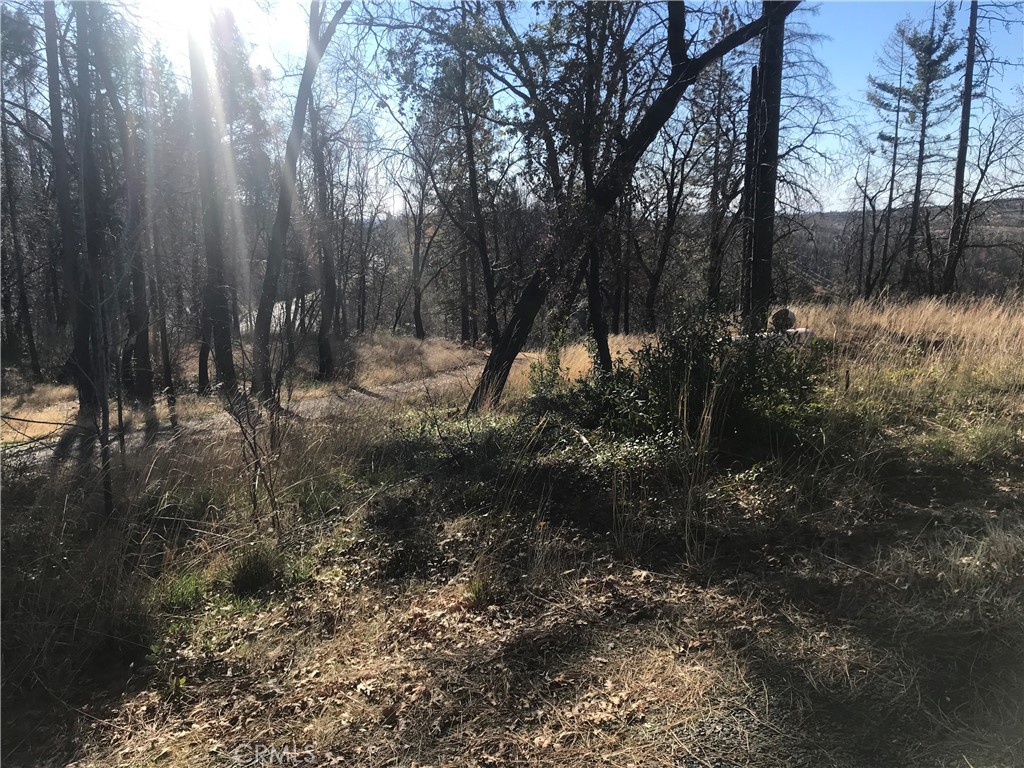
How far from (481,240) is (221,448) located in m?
15.4

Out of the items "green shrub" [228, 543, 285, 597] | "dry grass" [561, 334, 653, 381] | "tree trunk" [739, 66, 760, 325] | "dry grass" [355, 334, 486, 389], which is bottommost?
"dry grass" [355, 334, 486, 389]

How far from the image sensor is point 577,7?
809cm

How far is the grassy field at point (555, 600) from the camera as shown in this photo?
230 cm

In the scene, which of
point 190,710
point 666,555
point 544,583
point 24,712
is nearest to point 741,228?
point 666,555

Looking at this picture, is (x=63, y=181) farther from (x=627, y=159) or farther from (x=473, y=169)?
(x=473, y=169)

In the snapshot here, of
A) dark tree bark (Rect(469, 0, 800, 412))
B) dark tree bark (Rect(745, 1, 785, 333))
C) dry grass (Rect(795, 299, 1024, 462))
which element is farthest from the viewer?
dark tree bark (Rect(469, 0, 800, 412))

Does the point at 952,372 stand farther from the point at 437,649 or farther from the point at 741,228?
the point at 437,649

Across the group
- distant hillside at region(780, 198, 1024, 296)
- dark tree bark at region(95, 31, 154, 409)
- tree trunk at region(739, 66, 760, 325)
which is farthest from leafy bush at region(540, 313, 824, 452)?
distant hillside at region(780, 198, 1024, 296)

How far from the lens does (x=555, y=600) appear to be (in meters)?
3.22

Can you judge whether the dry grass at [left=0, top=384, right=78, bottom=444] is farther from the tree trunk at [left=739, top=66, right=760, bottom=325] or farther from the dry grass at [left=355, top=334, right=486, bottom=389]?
the tree trunk at [left=739, top=66, right=760, bottom=325]

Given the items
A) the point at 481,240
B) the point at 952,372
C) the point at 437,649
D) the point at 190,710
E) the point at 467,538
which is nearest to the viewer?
the point at 190,710

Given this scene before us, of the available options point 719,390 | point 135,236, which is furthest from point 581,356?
point 135,236

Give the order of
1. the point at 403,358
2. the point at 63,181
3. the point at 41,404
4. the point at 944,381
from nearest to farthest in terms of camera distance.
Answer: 1. the point at 944,381
2. the point at 63,181
3. the point at 41,404
4. the point at 403,358

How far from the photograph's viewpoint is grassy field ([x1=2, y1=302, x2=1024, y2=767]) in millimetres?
2305
